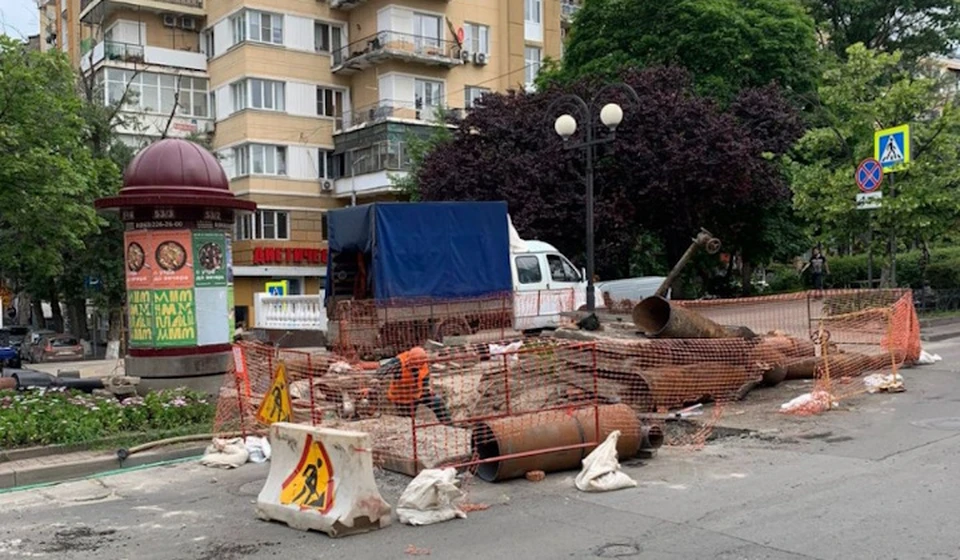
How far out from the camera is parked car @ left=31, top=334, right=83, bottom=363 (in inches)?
1399

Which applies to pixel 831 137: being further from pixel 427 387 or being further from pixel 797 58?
pixel 427 387

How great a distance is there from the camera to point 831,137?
22.0m

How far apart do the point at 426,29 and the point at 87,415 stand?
122 ft

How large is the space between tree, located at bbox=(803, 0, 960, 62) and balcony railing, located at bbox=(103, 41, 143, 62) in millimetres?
33413

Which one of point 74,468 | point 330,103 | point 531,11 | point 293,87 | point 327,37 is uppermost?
point 531,11

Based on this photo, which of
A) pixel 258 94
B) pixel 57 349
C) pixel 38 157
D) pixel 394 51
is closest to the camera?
pixel 38 157

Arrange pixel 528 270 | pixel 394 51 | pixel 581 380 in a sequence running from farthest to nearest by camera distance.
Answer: pixel 394 51
pixel 528 270
pixel 581 380

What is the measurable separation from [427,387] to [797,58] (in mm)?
28776

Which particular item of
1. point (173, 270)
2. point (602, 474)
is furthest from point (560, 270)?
point (602, 474)

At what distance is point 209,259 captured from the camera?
545 inches

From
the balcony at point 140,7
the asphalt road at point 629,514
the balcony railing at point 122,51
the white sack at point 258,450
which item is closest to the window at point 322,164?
the balcony at point 140,7

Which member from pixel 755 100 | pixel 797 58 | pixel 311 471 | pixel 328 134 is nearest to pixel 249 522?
pixel 311 471

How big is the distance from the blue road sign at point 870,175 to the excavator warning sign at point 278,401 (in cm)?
1441

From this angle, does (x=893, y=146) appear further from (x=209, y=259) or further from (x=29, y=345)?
(x=29, y=345)
